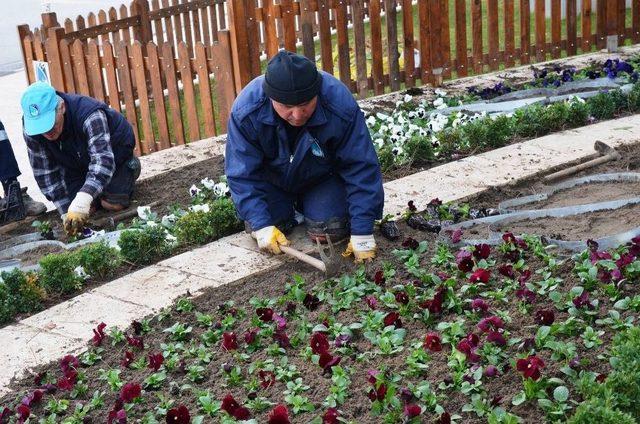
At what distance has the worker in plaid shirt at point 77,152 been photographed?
6.61m

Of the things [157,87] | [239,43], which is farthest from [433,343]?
[157,87]

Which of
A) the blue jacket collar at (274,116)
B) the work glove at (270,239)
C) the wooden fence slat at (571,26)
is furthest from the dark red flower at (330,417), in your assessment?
the wooden fence slat at (571,26)

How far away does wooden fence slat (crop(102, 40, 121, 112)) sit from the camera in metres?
9.36

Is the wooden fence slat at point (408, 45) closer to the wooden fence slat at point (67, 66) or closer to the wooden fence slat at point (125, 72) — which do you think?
the wooden fence slat at point (125, 72)

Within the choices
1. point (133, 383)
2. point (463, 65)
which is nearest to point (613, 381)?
point (133, 383)

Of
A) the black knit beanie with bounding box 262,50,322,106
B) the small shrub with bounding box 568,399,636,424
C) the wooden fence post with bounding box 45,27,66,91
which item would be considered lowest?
the small shrub with bounding box 568,399,636,424

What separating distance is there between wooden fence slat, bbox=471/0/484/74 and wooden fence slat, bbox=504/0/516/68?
0.28 m

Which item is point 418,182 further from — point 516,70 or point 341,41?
point 516,70

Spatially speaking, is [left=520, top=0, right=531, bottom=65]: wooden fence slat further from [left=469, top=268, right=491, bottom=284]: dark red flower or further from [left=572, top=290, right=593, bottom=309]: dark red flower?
[left=572, top=290, right=593, bottom=309]: dark red flower

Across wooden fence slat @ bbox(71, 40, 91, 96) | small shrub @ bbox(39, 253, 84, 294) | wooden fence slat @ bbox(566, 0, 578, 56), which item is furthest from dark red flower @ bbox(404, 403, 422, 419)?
wooden fence slat @ bbox(566, 0, 578, 56)

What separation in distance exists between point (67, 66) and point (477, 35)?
4.36m

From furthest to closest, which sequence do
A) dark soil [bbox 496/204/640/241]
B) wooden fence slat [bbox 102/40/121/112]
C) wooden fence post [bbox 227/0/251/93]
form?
wooden fence slat [bbox 102/40/121/112], wooden fence post [bbox 227/0/251/93], dark soil [bbox 496/204/640/241]

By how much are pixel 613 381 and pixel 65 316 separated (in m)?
2.97

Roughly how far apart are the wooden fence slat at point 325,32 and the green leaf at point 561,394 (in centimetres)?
598
